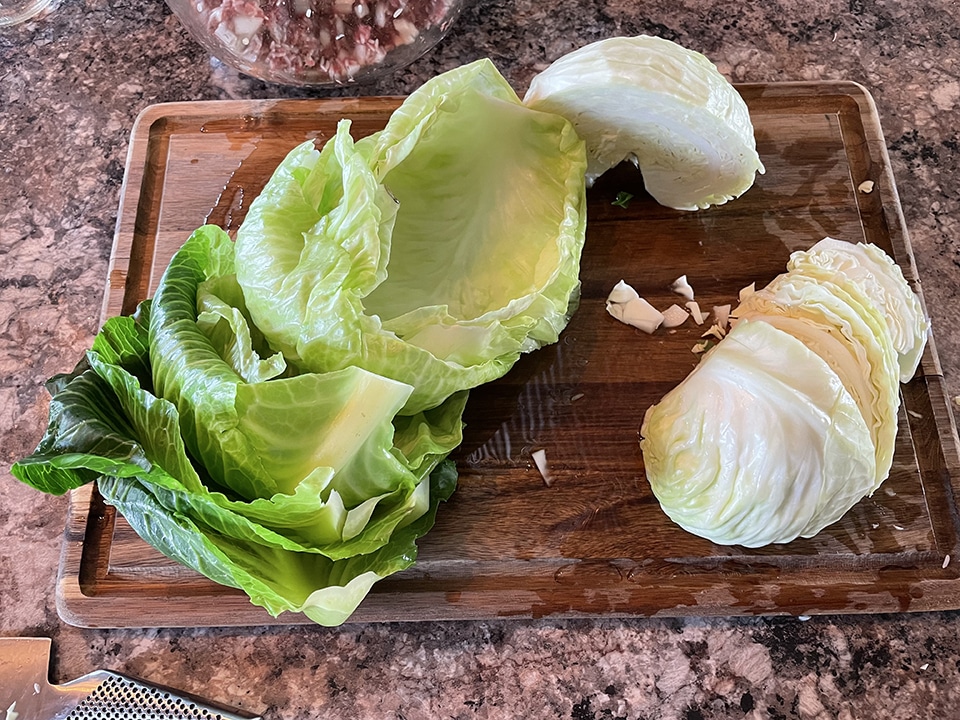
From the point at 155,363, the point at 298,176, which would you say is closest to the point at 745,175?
the point at 298,176

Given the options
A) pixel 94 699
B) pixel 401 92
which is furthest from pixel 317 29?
pixel 94 699

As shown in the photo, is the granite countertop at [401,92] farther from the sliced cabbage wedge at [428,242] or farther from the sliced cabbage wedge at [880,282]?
the sliced cabbage wedge at [428,242]

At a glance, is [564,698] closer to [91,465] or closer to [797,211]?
[91,465]

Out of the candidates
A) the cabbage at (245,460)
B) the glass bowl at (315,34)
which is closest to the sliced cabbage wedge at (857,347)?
the cabbage at (245,460)

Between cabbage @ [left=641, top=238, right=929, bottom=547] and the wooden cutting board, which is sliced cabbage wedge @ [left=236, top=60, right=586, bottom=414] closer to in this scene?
the wooden cutting board

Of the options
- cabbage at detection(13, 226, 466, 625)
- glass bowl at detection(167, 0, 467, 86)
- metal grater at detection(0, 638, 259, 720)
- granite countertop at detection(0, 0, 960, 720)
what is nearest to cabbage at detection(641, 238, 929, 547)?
granite countertop at detection(0, 0, 960, 720)

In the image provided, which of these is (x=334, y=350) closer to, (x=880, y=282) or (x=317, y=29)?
(x=317, y=29)

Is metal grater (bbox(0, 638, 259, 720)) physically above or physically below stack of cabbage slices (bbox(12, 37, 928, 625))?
below
